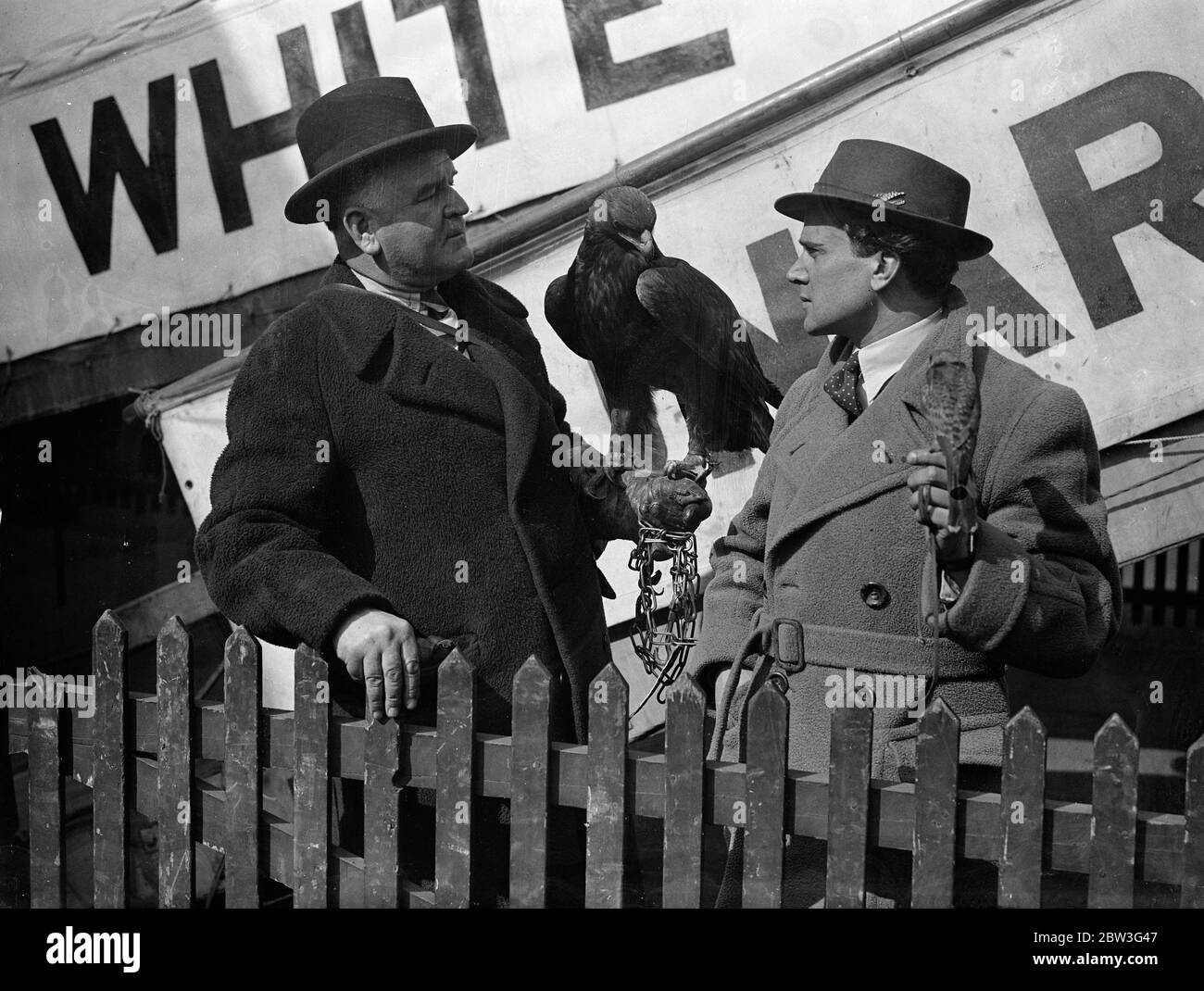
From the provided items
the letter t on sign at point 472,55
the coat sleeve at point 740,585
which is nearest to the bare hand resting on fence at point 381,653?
the coat sleeve at point 740,585

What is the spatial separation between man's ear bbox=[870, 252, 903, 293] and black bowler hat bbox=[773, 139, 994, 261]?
0.07m

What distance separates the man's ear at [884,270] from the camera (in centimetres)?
293

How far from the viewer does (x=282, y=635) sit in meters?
3.05

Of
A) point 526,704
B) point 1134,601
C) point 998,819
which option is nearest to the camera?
point 998,819

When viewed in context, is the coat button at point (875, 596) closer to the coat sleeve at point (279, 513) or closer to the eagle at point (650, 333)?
the coat sleeve at point (279, 513)

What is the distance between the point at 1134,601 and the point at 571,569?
3141 millimetres

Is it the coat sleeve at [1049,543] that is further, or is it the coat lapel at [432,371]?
the coat lapel at [432,371]

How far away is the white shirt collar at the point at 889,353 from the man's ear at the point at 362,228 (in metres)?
1.12

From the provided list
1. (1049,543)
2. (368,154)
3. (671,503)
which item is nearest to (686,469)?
(671,503)

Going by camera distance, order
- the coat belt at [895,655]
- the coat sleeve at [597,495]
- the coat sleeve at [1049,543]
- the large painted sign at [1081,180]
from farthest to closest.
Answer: the large painted sign at [1081,180]
the coat sleeve at [597,495]
the coat belt at [895,655]
the coat sleeve at [1049,543]

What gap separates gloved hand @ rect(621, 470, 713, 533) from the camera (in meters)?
3.22
